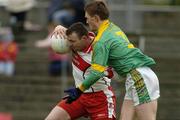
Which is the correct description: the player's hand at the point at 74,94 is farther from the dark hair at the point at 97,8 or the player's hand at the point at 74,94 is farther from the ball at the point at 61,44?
the dark hair at the point at 97,8

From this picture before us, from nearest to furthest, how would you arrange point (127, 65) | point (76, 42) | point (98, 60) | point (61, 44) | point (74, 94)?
1. point (98, 60)
2. point (74, 94)
3. point (127, 65)
4. point (76, 42)
5. point (61, 44)

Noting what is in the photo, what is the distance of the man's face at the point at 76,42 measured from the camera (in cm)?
1284

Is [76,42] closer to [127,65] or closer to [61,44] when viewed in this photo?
[61,44]

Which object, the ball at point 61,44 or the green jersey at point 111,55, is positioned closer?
the green jersey at point 111,55

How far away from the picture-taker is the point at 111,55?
41.3ft

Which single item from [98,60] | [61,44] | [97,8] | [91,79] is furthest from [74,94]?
[97,8]

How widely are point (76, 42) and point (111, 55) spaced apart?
1.74 feet

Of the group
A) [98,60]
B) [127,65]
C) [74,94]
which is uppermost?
[98,60]

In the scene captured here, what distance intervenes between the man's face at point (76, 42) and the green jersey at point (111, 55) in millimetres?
369

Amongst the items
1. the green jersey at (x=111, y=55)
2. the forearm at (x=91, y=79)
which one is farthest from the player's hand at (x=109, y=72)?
the forearm at (x=91, y=79)

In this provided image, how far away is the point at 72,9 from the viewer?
63.3 feet

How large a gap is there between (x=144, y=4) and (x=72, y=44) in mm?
9040

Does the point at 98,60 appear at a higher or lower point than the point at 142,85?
higher

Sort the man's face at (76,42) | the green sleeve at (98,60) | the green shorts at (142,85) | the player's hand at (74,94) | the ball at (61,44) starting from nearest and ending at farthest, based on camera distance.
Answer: the green sleeve at (98,60) → the player's hand at (74,94) → the green shorts at (142,85) → the man's face at (76,42) → the ball at (61,44)
